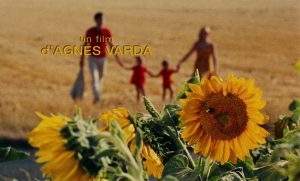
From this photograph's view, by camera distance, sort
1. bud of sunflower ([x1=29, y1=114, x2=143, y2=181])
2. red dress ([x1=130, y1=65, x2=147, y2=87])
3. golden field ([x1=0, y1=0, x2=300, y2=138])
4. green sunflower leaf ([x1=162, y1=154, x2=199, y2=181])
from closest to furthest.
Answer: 1. bud of sunflower ([x1=29, y1=114, x2=143, y2=181])
2. green sunflower leaf ([x1=162, y1=154, x2=199, y2=181])
3. red dress ([x1=130, y1=65, x2=147, y2=87])
4. golden field ([x1=0, y1=0, x2=300, y2=138])

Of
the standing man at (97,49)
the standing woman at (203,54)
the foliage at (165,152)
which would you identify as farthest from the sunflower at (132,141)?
the standing woman at (203,54)

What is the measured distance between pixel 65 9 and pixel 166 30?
105 inches

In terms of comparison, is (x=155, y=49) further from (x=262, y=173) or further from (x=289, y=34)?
(x=262, y=173)

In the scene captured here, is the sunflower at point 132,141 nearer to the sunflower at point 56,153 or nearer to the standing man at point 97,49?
the sunflower at point 56,153

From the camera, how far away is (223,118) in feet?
4.93

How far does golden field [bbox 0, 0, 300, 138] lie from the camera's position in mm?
17000

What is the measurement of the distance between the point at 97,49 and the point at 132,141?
1202 cm

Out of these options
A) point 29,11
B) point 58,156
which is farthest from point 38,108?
point 58,156

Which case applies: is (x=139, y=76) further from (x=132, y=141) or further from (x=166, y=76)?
(x=132, y=141)

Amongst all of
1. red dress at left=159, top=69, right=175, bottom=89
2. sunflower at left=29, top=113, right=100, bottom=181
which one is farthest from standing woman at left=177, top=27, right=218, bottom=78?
sunflower at left=29, top=113, right=100, bottom=181

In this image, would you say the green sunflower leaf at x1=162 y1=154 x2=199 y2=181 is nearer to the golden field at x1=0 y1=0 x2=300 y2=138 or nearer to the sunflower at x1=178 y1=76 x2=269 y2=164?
the sunflower at x1=178 y1=76 x2=269 y2=164

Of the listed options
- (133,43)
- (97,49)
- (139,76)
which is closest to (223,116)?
(97,49)

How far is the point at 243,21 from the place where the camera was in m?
28.2

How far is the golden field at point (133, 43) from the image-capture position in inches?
669
